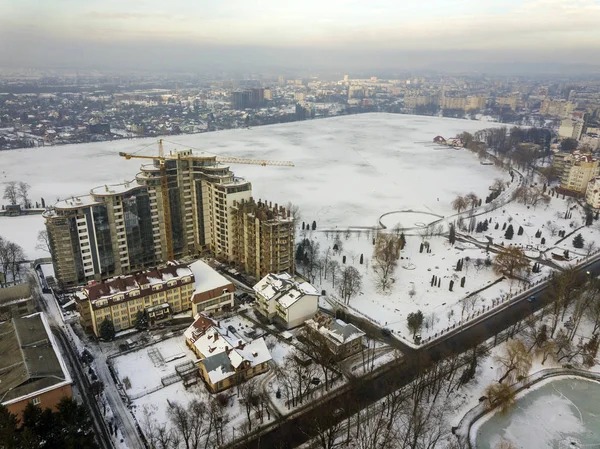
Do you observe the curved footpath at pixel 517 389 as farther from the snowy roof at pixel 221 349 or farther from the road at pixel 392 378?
the snowy roof at pixel 221 349

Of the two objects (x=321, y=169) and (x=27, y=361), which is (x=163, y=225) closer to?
(x=27, y=361)

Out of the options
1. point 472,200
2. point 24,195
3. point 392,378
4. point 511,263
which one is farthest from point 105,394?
point 472,200

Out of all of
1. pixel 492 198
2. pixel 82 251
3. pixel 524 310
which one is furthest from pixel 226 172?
pixel 492 198

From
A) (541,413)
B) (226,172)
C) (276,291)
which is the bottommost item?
(541,413)

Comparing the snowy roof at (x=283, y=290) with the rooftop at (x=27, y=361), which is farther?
the snowy roof at (x=283, y=290)

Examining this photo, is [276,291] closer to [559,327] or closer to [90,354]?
[90,354]

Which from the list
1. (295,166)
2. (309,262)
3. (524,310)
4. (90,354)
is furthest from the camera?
(295,166)

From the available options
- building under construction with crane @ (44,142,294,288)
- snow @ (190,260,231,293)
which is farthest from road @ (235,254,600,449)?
building under construction with crane @ (44,142,294,288)

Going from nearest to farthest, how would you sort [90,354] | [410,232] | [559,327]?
[90,354], [559,327], [410,232]

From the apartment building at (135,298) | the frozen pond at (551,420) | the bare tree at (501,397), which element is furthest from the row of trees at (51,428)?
the bare tree at (501,397)
